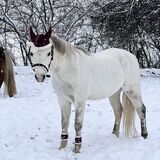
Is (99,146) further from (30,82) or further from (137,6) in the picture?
(137,6)

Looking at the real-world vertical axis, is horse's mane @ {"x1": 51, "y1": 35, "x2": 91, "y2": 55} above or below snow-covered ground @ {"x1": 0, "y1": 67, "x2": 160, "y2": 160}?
above

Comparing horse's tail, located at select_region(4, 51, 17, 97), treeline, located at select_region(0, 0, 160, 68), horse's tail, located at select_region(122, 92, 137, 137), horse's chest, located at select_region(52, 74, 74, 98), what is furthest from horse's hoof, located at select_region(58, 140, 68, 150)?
treeline, located at select_region(0, 0, 160, 68)

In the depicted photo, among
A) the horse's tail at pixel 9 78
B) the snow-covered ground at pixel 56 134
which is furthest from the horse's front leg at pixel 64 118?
the horse's tail at pixel 9 78

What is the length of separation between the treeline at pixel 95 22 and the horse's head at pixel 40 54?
10.3 metres

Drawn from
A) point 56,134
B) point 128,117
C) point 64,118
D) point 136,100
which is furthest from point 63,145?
point 136,100

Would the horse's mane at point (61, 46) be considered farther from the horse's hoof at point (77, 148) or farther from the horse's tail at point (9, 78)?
the horse's tail at point (9, 78)

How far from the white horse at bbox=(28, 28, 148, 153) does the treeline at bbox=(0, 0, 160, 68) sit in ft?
29.2

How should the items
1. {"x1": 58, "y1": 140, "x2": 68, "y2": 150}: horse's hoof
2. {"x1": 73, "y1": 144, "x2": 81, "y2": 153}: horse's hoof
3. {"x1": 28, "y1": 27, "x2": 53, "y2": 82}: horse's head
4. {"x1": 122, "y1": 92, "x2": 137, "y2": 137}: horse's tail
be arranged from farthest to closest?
{"x1": 122, "y1": 92, "x2": 137, "y2": 137}: horse's tail
{"x1": 58, "y1": 140, "x2": 68, "y2": 150}: horse's hoof
{"x1": 73, "y1": 144, "x2": 81, "y2": 153}: horse's hoof
{"x1": 28, "y1": 27, "x2": 53, "y2": 82}: horse's head

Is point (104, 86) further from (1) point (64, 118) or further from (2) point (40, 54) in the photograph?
(2) point (40, 54)

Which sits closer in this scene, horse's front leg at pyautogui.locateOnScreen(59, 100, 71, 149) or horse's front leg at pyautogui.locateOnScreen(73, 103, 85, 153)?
horse's front leg at pyautogui.locateOnScreen(73, 103, 85, 153)

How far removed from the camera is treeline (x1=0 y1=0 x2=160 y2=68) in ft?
50.8

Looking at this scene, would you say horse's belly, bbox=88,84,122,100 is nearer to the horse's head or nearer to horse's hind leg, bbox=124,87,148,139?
horse's hind leg, bbox=124,87,148,139

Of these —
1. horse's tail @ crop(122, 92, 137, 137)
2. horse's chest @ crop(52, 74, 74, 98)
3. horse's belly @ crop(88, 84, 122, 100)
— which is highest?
horse's chest @ crop(52, 74, 74, 98)

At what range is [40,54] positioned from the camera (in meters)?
4.76
